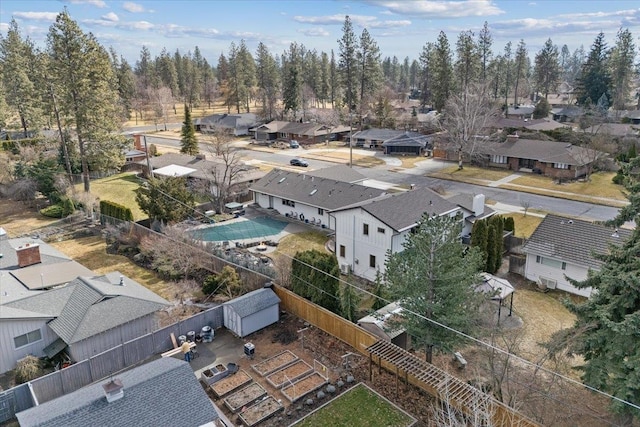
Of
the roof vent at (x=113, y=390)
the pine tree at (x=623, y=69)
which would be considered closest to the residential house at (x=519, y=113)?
the pine tree at (x=623, y=69)

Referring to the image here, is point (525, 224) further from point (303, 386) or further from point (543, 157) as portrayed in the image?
point (303, 386)

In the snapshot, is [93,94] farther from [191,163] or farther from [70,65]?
[191,163]

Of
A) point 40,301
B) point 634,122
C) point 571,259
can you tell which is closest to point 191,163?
point 40,301

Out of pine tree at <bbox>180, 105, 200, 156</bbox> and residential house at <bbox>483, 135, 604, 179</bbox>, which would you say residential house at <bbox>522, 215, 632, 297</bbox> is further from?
pine tree at <bbox>180, 105, 200, 156</bbox>

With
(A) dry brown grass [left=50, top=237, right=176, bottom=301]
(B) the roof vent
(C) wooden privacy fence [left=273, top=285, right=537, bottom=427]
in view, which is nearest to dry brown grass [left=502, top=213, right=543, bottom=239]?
(C) wooden privacy fence [left=273, top=285, right=537, bottom=427]

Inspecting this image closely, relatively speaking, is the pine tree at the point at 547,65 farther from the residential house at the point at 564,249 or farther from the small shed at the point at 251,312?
the small shed at the point at 251,312

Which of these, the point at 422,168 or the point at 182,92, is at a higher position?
the point at 182,92

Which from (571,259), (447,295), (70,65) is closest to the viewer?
(447,295)
